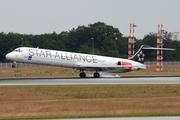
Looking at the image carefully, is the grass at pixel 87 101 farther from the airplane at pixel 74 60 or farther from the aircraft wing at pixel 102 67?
the aircraft wing at pixel 102 67

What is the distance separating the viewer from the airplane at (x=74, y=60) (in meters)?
55.0

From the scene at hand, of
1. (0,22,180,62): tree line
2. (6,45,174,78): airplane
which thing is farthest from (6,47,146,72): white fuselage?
(0,22,180,62): tree line

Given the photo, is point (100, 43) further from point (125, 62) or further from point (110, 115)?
point (110, 115)

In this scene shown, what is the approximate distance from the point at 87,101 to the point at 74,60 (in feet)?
92.8

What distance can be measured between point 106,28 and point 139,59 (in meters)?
77.3

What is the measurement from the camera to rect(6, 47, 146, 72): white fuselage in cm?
5494

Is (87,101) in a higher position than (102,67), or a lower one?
lower

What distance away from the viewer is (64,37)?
147 m

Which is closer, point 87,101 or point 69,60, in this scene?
point 87,101

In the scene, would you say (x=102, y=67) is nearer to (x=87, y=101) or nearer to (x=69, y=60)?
(x=69, y=60)

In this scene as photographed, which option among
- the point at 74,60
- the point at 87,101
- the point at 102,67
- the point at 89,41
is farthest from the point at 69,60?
the point at 89,41

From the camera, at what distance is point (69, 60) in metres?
56.7

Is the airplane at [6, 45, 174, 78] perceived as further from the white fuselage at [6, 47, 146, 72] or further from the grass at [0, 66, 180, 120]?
the grass at [0, 66, 180, 120]

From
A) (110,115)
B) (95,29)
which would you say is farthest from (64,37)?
(110,115)
